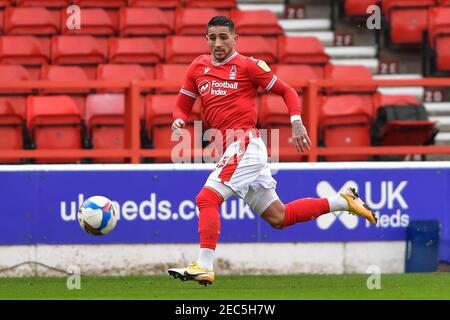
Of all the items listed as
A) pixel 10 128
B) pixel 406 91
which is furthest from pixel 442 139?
pixel 10 128

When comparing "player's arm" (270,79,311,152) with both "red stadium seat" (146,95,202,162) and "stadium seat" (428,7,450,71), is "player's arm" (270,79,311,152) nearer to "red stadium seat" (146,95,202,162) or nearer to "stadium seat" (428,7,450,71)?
"red stadium seat" (146,95,202,162)

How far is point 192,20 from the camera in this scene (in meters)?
16.1

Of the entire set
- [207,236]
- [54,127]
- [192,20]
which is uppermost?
[192,20]

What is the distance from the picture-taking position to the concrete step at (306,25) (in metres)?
17.1

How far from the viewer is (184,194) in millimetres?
12500

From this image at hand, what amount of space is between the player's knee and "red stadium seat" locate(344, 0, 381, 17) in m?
7.02

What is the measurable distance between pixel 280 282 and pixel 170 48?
460 cm

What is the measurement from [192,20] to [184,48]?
0.79 meters

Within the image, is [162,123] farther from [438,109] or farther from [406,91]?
[406,91]

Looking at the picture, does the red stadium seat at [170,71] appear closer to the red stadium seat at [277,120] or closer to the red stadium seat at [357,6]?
the red stadium seat at [277,120]

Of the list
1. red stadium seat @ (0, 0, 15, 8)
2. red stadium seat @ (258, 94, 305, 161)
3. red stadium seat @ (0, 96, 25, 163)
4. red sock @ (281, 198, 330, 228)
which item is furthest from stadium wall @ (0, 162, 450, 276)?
red stadium seat @ (0, 0, 15, 8)

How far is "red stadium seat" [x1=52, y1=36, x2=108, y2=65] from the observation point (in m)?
15.3

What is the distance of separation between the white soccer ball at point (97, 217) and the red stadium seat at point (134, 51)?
180 inches

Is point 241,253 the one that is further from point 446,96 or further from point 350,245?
point 446,96
